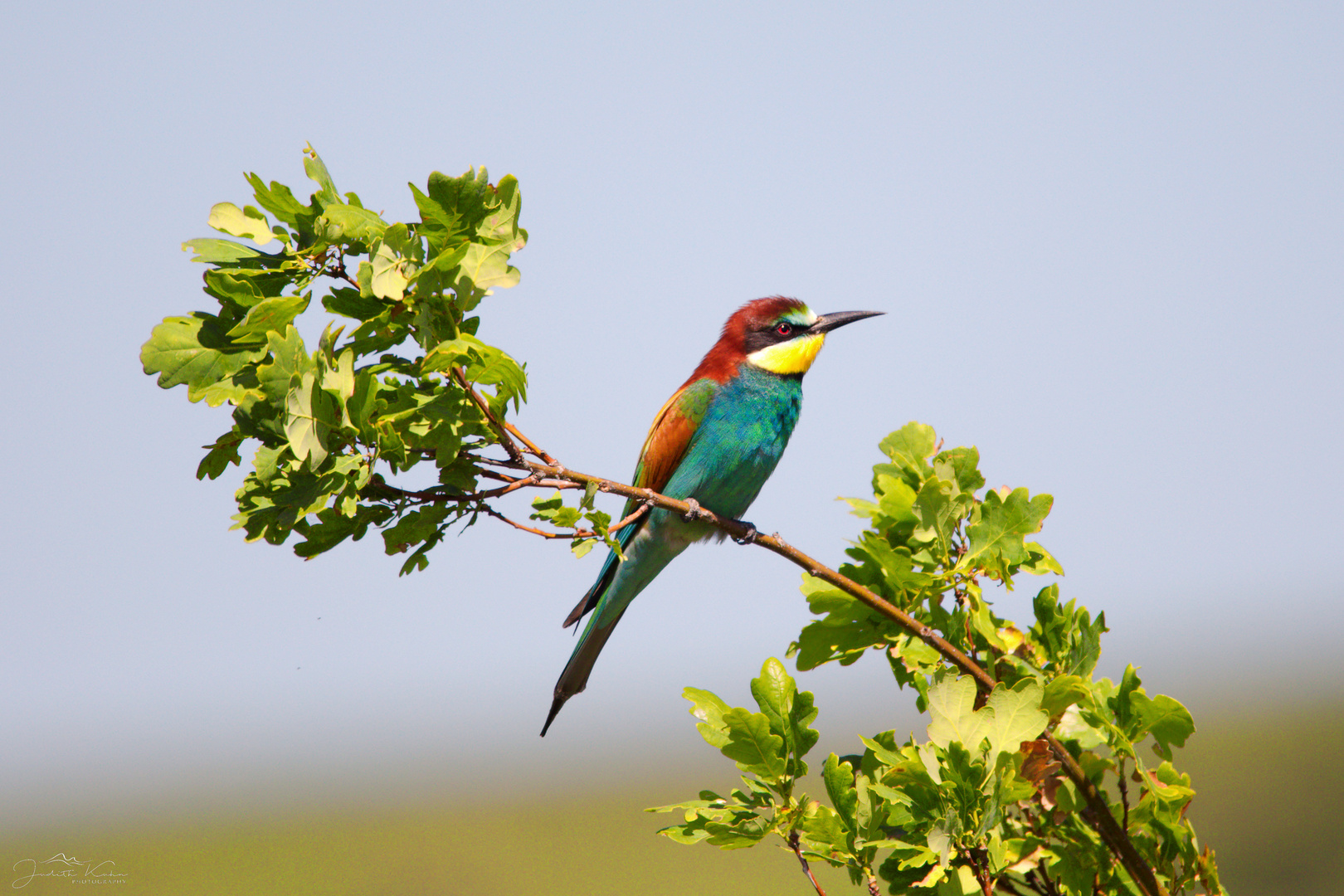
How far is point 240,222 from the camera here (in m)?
1.80

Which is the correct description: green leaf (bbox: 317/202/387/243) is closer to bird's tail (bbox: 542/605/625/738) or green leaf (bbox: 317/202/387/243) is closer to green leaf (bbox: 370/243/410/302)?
green leaf (bbox: 370/243/410/302)

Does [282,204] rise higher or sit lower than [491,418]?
higher

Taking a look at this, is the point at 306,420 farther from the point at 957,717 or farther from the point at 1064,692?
the point at 1064,692

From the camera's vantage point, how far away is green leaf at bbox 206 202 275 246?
5.88 feet

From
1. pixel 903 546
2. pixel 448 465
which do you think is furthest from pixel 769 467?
pixel 448 465

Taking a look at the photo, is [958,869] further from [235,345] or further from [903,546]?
[235,345]

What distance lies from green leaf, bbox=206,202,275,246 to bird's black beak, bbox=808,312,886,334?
2.73 metres

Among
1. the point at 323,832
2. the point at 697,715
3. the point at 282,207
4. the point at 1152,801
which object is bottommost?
the point at 1152,801

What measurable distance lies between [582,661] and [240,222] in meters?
2.05

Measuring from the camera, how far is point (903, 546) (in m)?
1.99

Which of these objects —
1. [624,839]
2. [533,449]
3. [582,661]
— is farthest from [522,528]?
[624,839]

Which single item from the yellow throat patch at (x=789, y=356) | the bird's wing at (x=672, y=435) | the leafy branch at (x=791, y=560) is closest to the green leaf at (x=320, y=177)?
the leafy branch at (x=791, y=560)

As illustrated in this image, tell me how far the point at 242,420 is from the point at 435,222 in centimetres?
48

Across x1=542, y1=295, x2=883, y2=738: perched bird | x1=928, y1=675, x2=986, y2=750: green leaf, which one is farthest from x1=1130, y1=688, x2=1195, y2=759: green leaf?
x1=542, y1=295, x2=883, y2=738: perched bird
